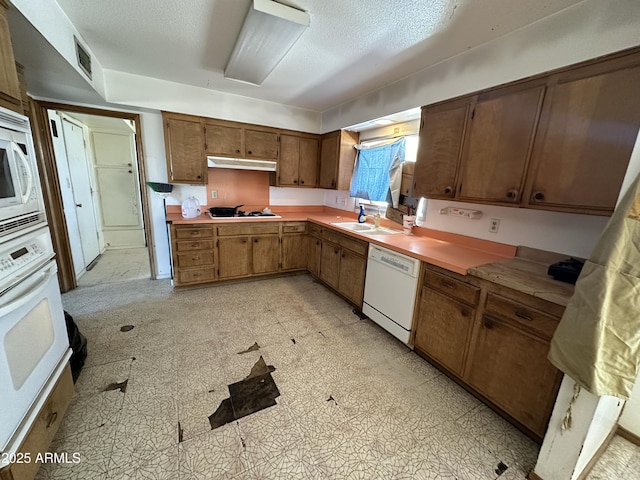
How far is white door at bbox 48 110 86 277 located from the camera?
121 inches

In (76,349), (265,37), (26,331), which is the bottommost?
(76,349)

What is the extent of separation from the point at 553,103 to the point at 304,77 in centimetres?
213

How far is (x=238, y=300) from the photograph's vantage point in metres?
3.06

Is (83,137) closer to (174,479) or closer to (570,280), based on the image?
(174,479)

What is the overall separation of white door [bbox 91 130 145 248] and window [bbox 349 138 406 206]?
14.3 ft

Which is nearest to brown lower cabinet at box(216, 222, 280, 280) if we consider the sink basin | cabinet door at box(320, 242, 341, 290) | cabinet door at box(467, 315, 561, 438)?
cabinet door at box(320, 242, 341, 290)

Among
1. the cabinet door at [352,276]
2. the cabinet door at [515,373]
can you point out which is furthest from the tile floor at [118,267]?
the cabinet door at [515,373]

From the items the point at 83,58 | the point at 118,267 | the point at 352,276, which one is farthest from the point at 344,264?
the point at 118,267

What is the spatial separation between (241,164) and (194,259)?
1.38 m

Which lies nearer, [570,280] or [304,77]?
[570,280]

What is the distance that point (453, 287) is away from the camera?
1.84m

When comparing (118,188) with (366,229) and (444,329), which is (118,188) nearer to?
(366,229)

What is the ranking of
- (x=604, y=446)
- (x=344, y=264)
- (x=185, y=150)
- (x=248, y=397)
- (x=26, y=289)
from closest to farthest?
1. (x=26, y=289)
2. (x=604, y=446)
3. (x=248, y=397)
4. (x=344, y=264)
5. (x=185, y=150)

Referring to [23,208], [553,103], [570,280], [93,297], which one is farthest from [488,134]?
[93,297]
